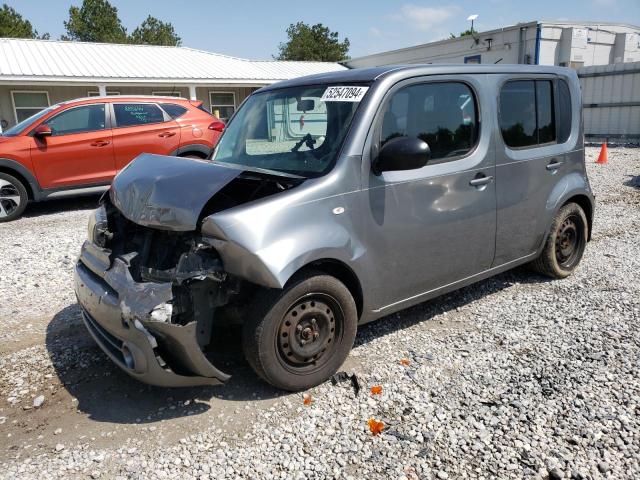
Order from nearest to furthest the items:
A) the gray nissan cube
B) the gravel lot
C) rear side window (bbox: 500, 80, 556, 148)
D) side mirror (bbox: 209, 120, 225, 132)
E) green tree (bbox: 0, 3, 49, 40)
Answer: the gravel lot, the gray nissan cube, rear side window (bbox: 500, 80, 556, 148), side mirror (bbox: 209, 120, 225, 132), green tree (bbox: 0, 3, 49, 40)

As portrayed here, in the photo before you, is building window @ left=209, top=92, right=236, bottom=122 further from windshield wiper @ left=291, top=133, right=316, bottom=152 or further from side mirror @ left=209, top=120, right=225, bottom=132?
windshield wiper @ left=291, top=133, right=316, bottom=152

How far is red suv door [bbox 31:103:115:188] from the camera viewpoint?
820 cm

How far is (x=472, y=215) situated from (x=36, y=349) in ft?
11.6

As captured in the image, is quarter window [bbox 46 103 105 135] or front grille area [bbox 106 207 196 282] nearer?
front grille area [bbox 106 207 196 282]

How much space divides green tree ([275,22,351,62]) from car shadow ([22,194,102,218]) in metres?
55.5

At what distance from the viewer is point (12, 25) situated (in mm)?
43344

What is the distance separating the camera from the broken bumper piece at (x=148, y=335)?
266cm

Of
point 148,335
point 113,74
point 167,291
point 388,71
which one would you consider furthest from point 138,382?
point 113,74

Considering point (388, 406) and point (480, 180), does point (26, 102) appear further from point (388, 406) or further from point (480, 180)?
point (388, 406)

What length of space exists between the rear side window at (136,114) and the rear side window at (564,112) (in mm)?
6954

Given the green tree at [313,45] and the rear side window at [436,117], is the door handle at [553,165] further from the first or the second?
the green tree at [313,45]

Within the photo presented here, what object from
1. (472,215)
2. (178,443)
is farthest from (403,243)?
(178,443)

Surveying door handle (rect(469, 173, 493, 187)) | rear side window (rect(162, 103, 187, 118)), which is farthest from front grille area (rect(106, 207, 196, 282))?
rear side window (rect(162, 103, 187, 118))

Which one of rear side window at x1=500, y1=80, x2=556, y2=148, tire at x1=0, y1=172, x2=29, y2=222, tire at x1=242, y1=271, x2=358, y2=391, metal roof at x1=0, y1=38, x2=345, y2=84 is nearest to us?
tire at x1=242, y1=271, x2=358, y2=391
